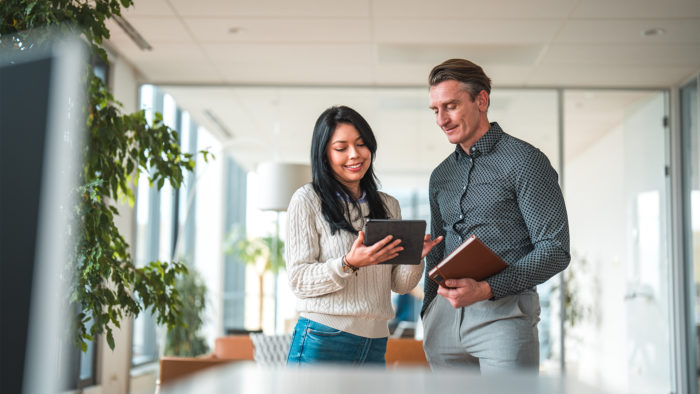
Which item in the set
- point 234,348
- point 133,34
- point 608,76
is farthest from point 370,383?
point 608,76

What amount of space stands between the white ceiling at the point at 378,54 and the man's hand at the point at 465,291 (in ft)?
8.72

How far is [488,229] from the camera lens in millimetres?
1976

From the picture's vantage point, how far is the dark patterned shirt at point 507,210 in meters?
1.86

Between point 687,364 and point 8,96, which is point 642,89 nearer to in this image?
point 687,364

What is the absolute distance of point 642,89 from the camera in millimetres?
5902

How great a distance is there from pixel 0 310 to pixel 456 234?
1.69 m

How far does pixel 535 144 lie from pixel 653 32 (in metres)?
1.51

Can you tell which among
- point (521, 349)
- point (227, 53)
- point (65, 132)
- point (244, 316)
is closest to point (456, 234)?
point (521, 349)

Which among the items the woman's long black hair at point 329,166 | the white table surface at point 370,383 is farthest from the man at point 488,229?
the white table surface at point 370,383

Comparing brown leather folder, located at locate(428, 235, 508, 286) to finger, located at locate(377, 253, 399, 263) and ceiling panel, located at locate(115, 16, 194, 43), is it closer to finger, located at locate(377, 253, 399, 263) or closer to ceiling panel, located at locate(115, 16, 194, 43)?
finger, located at locate(377, 253, 399, 263)

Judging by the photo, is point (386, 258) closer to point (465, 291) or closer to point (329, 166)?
point (465, 291)

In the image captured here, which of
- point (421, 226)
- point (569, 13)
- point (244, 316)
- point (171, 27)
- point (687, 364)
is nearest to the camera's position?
point (421, 226)

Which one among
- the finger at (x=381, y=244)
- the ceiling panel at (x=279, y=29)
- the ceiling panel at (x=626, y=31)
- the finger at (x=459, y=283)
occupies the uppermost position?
the ceiling panel at (x=626, y=31)

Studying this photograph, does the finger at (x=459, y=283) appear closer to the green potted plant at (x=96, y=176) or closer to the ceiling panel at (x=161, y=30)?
the green potted plant at (x=96, y=176)
